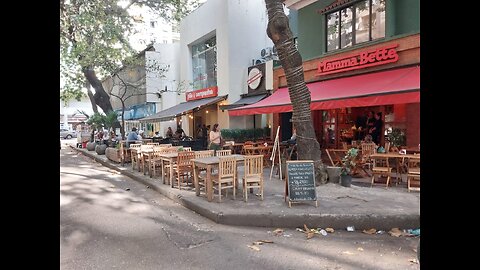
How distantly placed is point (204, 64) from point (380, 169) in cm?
1556

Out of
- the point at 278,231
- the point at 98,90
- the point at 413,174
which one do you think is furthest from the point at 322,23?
the point at 98,90

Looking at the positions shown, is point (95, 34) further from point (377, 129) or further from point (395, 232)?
point (395, 232)

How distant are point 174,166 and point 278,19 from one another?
4.74 metres

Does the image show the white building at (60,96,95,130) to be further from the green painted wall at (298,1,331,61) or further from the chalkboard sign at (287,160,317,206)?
the chalkboard sign at (287,160,317,206)

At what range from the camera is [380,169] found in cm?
826

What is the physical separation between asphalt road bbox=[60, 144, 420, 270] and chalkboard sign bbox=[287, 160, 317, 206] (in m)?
0.95

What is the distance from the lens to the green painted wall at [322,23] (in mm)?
10289

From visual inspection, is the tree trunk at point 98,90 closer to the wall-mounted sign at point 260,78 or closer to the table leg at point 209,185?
the wall-mounted sign at point 260,78

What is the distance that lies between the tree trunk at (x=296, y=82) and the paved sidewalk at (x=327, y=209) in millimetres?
950
